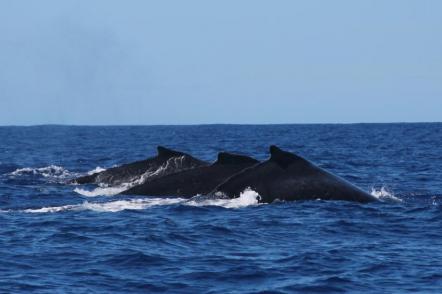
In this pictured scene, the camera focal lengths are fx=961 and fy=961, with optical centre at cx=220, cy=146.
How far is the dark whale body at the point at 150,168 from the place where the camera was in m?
26.6

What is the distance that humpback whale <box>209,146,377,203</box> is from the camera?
21359mm

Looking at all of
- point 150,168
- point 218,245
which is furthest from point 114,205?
point 150,168

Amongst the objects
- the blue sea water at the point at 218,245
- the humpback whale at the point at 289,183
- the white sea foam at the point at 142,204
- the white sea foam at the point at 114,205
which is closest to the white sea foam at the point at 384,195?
the blue sea water at the point at 218,245

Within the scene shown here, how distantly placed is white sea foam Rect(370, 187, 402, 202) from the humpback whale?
2.83ft

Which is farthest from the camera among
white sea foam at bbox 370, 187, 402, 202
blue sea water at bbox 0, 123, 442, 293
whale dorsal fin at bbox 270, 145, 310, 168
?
white sea foam at bbox 370, 187, 402, 202

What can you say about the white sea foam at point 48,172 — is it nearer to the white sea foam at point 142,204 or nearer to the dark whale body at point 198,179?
the dark whale body at point 198,179

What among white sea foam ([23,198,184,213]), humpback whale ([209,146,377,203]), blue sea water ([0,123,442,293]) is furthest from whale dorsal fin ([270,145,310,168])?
white sea foam ([23,198,184,213])

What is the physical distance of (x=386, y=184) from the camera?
2784cm

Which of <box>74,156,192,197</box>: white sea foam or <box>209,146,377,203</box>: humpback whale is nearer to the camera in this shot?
<box>209,146,377,203</box>: humpback whale

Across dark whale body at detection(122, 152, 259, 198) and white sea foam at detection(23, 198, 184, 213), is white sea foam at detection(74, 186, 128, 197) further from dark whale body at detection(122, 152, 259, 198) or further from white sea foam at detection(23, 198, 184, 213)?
white sea foam at detection(23, 198, 184, 213)

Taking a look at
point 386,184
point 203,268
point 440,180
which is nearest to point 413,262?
point 203,268

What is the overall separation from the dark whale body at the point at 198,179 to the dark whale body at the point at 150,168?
1.99 meters

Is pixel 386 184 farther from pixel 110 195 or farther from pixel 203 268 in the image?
pixel 203 268

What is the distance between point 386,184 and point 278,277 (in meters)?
14.8
